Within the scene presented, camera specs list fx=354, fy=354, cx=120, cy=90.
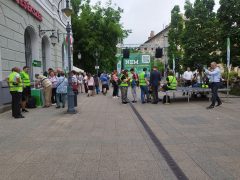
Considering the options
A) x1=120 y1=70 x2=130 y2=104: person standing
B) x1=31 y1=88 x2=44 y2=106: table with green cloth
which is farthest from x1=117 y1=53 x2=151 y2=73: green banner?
x1=31 y1=88 x2=44 y2=106: table with green cloth

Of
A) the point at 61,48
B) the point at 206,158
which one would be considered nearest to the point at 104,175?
the point at 206,158

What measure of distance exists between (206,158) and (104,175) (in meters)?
1.90

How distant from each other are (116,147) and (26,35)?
14285 millimetres

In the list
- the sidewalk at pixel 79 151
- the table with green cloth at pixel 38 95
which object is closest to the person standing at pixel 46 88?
the table with green cloth at pixel 38 95

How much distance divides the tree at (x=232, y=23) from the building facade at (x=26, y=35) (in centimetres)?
997

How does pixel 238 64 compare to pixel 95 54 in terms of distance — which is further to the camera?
pixel 95 54

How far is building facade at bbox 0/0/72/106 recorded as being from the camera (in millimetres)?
14688

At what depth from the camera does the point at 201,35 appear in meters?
33.4

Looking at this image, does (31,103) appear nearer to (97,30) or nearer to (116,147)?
(116,147)

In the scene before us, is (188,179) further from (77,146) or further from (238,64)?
(238,64)

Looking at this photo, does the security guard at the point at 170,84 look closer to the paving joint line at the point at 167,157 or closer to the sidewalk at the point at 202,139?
the sidewalk at the point at 202,139

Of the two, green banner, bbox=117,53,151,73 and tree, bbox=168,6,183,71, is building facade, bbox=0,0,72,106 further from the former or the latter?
tree, bbox=168,6,183,71

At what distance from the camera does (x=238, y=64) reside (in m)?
22.9

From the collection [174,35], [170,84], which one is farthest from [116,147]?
[174,35]
